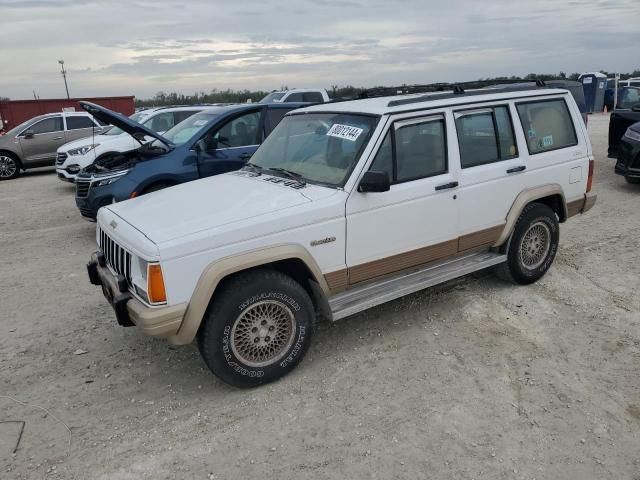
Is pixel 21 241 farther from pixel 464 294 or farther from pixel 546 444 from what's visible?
pixel 546 444

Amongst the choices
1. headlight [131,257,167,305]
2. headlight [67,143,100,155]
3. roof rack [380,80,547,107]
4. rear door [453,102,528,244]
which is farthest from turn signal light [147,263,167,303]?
headlight [67,143,100,155]

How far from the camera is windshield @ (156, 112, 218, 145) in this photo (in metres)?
7.61

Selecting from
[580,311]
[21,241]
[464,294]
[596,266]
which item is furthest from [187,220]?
[21,241]

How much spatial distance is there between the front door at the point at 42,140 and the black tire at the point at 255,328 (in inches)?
551

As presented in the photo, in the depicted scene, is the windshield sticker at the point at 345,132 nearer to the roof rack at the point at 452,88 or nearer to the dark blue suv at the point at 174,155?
the roof rack at the point at 452,88

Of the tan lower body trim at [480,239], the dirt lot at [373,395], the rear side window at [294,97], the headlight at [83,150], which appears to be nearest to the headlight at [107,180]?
the dirt lot at [373,395]

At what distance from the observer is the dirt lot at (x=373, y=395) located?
2.96 metres

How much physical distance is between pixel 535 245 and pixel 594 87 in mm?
25334

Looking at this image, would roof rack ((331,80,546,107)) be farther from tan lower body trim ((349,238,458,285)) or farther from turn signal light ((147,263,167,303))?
turn signal light ((147,263,167,303))

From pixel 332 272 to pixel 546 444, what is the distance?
176 centimetres

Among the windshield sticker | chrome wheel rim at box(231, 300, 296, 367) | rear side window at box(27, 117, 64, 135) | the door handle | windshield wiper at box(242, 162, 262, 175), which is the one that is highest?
the windshield sticker

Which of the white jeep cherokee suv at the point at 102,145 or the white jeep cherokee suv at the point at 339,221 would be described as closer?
the white jeep cherokee suv at the point at 339,221

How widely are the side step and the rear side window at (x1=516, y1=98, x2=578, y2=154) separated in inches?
46.6

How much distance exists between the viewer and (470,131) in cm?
451
